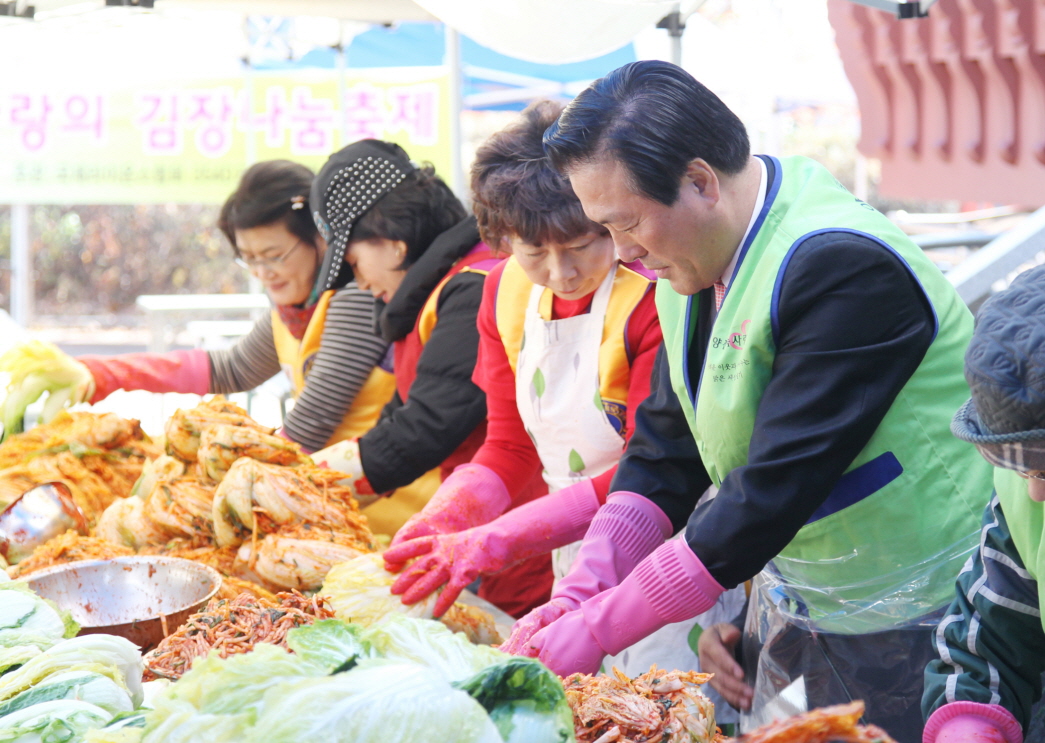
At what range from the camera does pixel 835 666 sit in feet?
6.08

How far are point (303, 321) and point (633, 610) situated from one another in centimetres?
225

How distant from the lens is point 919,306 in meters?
1.62

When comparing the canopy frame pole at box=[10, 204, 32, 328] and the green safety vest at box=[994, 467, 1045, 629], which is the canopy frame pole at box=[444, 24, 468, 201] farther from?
the canopy frame pole at box=[10, 204, 32, 328]

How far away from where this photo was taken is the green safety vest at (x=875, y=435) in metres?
1.66

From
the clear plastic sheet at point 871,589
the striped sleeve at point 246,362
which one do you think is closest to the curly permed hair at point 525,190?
the clear plastic sheet at point 871,589

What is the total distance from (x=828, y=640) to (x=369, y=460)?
1.43 meters

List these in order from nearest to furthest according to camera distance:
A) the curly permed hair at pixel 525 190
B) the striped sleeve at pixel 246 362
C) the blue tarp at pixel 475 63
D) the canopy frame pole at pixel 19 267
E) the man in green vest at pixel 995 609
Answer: the man in green vest at pixel 995 609
the curly permed hair at pixel 525 190
the striped sleeve at pixel 246 362
the canopy frame pole at pixel 19 267
the blue tarp at pixel 475 63

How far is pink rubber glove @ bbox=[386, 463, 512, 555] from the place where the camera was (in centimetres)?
233

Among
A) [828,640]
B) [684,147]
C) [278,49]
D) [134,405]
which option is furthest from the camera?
[134,405]

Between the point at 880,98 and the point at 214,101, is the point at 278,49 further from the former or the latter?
the point at 880,98

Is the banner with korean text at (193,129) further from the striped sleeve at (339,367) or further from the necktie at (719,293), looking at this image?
the necktie at (719,293)

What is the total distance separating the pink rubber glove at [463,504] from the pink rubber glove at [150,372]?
182 centimetres

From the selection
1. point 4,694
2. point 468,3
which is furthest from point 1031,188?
point 4,694

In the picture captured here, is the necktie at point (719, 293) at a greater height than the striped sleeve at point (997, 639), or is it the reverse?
the necktie at point (719, 293)
